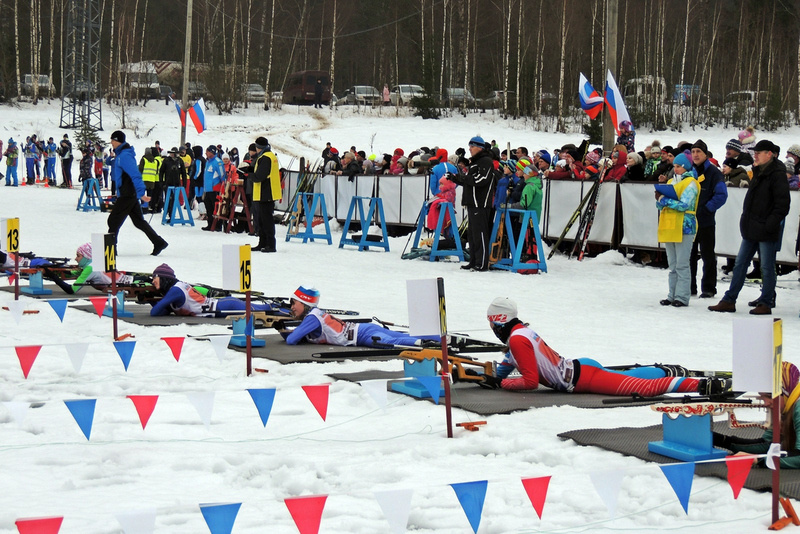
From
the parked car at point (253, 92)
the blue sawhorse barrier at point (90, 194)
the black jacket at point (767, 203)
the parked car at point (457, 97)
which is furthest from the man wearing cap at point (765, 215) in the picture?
the parked car at point (253, 92)

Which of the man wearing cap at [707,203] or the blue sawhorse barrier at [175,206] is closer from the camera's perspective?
the man wearing cap at [707,203]

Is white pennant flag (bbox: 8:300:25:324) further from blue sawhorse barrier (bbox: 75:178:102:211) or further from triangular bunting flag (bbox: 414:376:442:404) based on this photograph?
blue sawhorse barrier (bbox: 75:178:102:211)

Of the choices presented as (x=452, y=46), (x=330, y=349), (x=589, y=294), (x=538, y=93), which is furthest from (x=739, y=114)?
(x=330, y=349)

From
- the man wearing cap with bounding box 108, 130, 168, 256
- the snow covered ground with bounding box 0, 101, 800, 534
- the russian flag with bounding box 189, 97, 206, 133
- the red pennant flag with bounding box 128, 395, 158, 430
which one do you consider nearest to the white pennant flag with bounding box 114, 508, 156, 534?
the snow covered ground with bounding box 0, 101, 800, 534

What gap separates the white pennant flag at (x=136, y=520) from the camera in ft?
11.7

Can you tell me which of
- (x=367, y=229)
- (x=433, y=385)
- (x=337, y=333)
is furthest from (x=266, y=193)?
(x=433, y=385)

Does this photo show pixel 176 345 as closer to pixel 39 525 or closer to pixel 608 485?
pixel 39 525

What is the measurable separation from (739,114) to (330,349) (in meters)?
40.4

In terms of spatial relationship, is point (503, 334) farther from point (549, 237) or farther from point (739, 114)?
point (739, 114)

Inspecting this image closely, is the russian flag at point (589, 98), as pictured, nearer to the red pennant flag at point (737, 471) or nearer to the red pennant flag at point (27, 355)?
the red pennant flag at point (27, 355)

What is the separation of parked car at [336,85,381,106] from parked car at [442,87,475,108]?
3.48 metres

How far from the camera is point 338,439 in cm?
620

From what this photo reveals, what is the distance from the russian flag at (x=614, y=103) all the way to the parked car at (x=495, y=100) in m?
30.6

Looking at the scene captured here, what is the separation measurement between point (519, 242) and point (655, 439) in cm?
941
